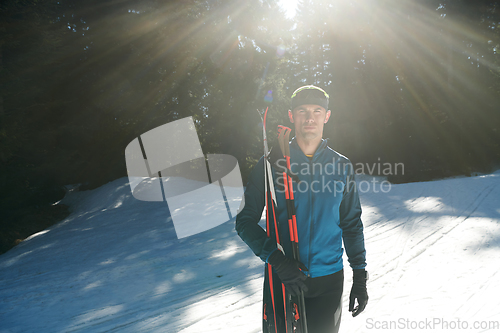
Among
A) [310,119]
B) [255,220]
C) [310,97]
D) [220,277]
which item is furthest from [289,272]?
[220,277]

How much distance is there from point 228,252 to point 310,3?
27.1m

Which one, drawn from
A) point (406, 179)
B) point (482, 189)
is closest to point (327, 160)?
point (482, 189)

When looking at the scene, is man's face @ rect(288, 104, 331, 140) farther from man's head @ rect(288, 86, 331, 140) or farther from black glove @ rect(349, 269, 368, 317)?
black glove @ rect(349, 269, 368, 317)

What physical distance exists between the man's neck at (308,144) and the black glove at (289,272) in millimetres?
669

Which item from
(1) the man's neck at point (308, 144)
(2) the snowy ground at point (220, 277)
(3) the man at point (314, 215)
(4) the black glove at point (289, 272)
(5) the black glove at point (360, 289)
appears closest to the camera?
(4) the black glove at point (289, 272)

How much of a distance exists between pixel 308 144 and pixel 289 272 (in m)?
0.78

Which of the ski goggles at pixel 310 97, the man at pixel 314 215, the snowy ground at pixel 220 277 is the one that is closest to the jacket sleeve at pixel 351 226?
the man at pixel 314 215

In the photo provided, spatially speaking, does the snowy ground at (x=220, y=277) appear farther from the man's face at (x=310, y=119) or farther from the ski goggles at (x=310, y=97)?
the ski goggles at (x=310, y=97)

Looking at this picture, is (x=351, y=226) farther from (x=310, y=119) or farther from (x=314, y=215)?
(x=310, y=119)

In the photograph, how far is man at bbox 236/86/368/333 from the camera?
1691mm

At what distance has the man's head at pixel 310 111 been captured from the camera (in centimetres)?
178

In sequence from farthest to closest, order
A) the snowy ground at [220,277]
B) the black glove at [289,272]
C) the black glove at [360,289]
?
the snowy ground at [220,277], the black glove at [360,289], the black glove at [289,272]

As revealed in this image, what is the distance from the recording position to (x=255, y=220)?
5.76 feet

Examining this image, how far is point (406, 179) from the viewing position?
15242 mm
